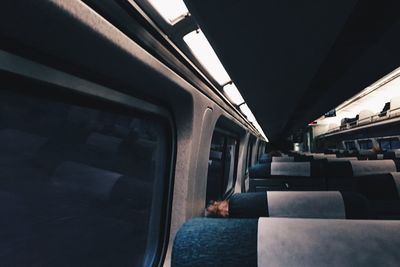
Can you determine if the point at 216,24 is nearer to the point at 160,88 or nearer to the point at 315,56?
the point at 160,88

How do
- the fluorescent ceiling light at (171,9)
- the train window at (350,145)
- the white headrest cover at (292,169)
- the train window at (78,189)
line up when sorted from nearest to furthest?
the fluorescent ceiling light at (171,9)
the train window at (78,189)
the white headrest cover at (292,169)
the train window at (350,145)

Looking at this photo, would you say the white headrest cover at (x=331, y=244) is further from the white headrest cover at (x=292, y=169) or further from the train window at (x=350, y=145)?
the train window at (x=350, y=145)

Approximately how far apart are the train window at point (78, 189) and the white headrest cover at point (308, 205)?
940 mm

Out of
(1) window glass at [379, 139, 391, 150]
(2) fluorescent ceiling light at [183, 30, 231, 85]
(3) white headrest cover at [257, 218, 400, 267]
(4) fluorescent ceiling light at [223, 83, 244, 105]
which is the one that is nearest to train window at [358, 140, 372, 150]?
(1) window glass at [379, 139, 391, 150]

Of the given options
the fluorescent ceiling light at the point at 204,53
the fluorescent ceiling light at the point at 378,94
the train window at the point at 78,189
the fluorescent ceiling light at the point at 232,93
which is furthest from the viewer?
the fluorescent ceiling light at the point at 378,94

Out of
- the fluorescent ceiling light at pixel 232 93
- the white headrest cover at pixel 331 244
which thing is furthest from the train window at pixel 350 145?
the white headrest cover at pixel 331 244

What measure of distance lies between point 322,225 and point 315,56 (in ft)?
3.77

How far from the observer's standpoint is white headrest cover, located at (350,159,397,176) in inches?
112

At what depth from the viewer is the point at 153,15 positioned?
3.53 feet

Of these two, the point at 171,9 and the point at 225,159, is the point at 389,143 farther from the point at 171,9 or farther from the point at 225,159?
the point at 171,9

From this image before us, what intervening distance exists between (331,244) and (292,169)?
2594mm

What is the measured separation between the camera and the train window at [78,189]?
2.00m

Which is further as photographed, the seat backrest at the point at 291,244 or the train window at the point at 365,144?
the train window at the point at 365,144

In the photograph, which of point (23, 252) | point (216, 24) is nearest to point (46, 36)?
point (216, 24)
